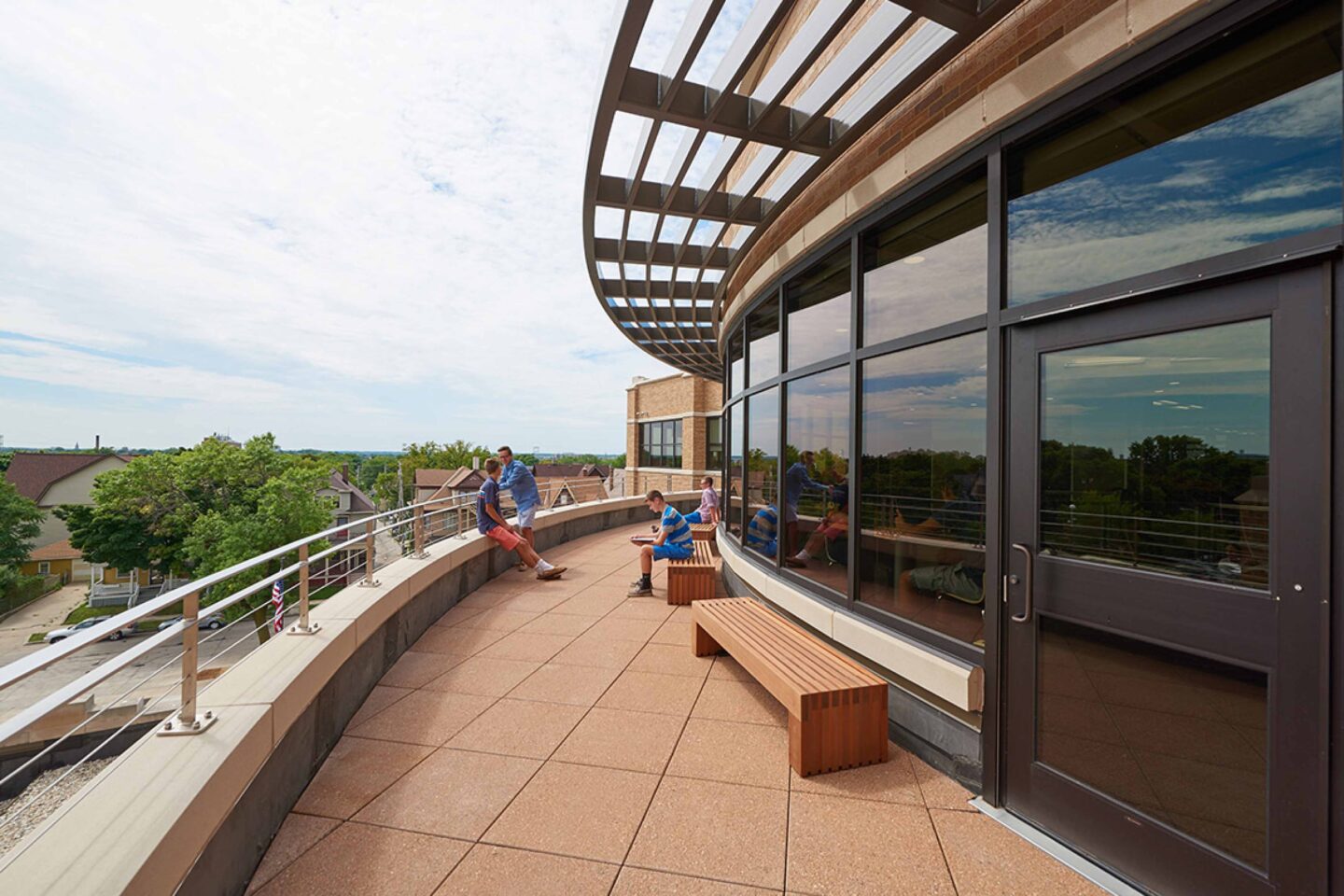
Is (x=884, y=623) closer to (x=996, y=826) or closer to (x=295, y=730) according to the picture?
(x=996, y=826)

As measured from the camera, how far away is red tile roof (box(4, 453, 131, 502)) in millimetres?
54219

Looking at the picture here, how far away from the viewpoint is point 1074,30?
2.69 m

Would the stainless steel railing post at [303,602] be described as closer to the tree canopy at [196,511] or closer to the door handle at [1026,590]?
the door handle at [1026,590]

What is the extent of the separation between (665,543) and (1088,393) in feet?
17.2

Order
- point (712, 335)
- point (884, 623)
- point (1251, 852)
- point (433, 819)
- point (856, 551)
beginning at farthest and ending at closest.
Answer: point (712, 335), point (856, 551), point (884, 623), point (433, 819), point (1251, 852)

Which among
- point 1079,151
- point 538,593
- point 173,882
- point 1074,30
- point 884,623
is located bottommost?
point 538,593

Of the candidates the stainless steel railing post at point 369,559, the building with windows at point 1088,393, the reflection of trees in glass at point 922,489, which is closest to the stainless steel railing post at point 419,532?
the stainless steel railing post at point 369,559

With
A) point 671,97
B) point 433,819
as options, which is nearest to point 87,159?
point 671,97

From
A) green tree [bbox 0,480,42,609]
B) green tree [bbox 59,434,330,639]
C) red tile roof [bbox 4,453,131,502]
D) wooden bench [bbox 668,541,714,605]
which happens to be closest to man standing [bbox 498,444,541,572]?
wooden bench [bbox 668,541,714,605]

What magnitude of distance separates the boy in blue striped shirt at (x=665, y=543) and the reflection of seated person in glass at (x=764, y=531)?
3.22 feet

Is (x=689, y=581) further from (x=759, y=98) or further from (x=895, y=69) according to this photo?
(x=895, y=69)

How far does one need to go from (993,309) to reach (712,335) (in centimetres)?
1046

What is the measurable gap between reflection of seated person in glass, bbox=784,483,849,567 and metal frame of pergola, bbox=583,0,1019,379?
269cm

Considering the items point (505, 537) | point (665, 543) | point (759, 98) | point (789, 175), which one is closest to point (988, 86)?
point (759, 98)
